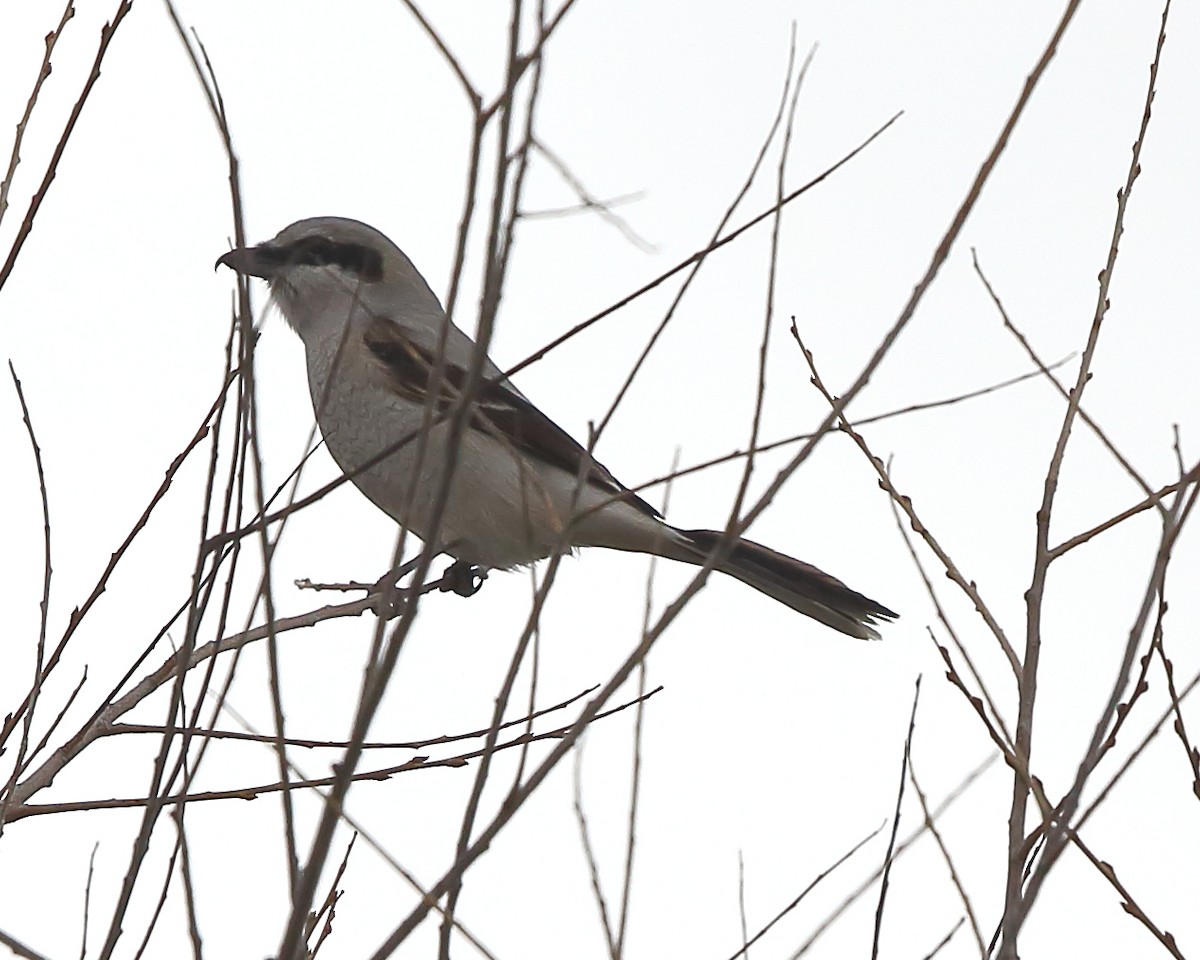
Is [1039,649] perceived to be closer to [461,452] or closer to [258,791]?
[258,791]

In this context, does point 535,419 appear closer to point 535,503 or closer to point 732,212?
point 535,503

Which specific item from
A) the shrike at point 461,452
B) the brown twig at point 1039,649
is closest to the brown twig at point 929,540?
the brown twig at point 1039,649

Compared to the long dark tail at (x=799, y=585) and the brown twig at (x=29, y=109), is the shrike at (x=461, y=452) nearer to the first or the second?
the long dark tail at (x=799, y=585)

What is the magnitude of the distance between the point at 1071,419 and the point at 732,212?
0.69m

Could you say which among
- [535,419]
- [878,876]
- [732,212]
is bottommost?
[878,876]

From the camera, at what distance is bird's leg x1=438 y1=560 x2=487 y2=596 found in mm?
4453

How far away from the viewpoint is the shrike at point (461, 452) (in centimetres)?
398

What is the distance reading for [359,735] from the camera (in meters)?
1.20

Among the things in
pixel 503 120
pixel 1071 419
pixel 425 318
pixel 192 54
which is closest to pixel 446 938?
pixel 503 120

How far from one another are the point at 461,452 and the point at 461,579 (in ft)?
2.17

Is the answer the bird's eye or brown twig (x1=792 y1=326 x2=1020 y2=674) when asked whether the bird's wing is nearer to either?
the bird's eye

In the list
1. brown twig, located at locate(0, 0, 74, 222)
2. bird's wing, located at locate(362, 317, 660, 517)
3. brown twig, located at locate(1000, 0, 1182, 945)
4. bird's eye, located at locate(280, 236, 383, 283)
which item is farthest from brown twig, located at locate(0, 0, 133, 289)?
bird's eye, located at locate(280, 236, 383, 283)

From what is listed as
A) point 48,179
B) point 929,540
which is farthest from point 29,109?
point 929,540

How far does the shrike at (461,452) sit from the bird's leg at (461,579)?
0.11 metres
